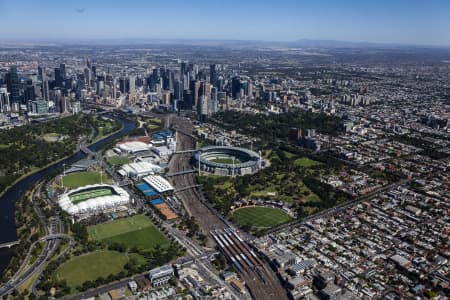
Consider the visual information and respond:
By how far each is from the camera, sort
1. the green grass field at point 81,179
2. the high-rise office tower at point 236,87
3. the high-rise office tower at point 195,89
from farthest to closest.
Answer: the high-rise office tower at point 236,87 → the high-rise office tower at point 195,89 → the green grass field at point 81,179

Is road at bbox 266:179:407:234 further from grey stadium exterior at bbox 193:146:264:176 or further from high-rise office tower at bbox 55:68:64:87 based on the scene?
high-rise office tower at bbox 55:68:64:87

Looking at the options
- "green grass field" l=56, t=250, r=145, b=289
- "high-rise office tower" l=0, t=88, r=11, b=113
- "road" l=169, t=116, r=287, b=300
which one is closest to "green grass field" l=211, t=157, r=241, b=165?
"road" l=169, t=116, r=287, b=300

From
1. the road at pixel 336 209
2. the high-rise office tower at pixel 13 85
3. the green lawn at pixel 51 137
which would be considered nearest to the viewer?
the road at pixel 336 209

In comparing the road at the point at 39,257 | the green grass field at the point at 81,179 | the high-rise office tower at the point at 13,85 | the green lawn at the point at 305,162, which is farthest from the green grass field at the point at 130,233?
the high-rise office tower at the point at 13,85

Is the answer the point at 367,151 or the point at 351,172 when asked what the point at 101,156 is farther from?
the point at 367,151

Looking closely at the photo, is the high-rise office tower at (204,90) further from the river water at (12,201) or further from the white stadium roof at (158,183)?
the white stadium roof at (158,183)

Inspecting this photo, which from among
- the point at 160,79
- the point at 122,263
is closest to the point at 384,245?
the point at 122,263
